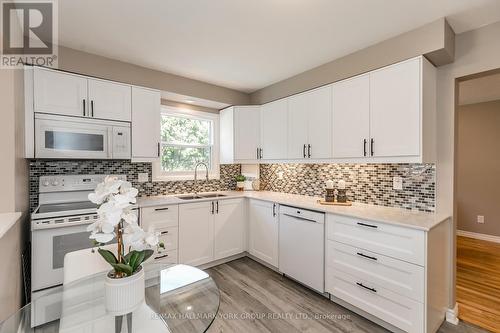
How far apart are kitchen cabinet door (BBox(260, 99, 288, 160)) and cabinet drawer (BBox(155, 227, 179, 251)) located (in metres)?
1.64

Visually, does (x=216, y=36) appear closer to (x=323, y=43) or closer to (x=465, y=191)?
(x=323, y=43)

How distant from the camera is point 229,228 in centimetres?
328

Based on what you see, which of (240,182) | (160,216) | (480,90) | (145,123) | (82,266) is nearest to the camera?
(82,266)

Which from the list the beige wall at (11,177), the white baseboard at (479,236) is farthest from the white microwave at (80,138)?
the white baseboard at (479,236)

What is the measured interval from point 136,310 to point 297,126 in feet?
8.47

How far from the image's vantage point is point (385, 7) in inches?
70.0

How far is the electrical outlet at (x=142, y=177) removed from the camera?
3077mm

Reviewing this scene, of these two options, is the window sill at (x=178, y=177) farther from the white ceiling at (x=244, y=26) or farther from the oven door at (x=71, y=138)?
the white ceiling at (x=244, y=26)

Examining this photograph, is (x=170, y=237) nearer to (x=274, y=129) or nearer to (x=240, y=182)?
(x=240, y=182)

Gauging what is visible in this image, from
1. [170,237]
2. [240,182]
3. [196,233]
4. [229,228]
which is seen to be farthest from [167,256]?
[240,182]

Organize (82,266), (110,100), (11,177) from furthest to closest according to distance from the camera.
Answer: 1. (110,100)
2. (11,177)
3. (82,266)

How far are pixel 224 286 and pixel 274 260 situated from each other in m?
0.70

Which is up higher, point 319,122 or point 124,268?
point 319,122

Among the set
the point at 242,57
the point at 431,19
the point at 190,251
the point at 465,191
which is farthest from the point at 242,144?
the point at 465,191
